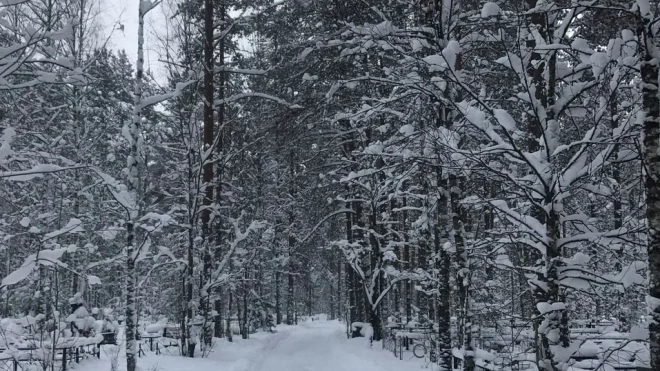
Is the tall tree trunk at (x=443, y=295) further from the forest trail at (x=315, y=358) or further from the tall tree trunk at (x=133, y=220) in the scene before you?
the tall tree trunk at (x=133, y=220)

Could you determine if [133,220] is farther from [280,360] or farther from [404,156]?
[280,360]

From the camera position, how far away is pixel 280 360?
52.7 feet

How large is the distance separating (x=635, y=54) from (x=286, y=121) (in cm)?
864

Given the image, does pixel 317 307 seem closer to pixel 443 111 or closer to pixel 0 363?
pixel 0 363

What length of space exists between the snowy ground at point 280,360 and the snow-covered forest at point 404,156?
53 cm

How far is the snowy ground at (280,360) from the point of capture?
12.0 meters

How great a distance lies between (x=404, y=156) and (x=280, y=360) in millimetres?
10975

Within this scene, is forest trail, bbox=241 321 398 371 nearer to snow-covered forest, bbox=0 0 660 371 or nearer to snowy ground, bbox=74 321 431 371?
snowy ground, bbox=74 321 431 371

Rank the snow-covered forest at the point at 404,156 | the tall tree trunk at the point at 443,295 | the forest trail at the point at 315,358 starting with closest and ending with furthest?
the snow-covered forest at the point at 404,156 → the tall tree trunk at the point at 443,295 → the forest trail at the point at 315,358

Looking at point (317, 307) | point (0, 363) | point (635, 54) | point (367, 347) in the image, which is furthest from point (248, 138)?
point (317, 307)

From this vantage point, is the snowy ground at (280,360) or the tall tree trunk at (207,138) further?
the tall tree trunk at (207,138)

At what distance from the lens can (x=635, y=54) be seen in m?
5.54

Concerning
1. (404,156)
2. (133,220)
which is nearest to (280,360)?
(133,220)

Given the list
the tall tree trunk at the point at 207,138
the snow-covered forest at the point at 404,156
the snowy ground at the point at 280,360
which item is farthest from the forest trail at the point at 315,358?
the tall tree trunk at the point at 207,138
